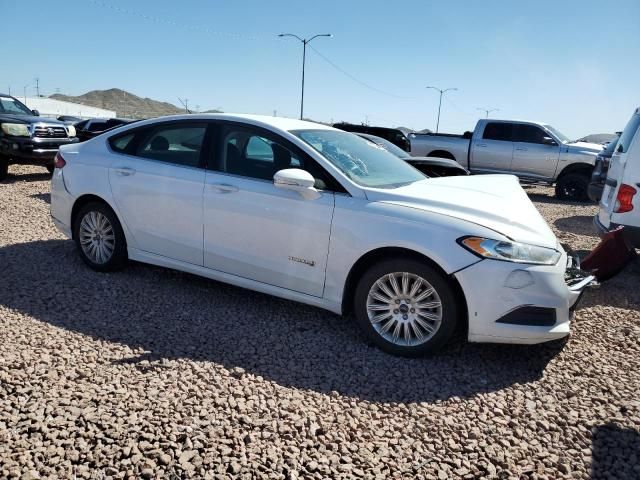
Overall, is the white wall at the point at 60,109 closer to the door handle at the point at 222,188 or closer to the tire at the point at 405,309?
the door handle at the point at 222,188

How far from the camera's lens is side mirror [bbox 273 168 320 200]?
146 inches

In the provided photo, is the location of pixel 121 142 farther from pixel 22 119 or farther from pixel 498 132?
pixel 498 132

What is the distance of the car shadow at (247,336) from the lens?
11.0 feet

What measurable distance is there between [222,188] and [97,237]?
169 centimetres

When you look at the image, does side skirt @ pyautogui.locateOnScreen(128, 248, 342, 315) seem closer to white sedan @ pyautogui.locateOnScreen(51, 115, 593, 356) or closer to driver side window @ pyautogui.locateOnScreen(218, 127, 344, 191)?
white sedan @ pyautogui.locateOnScreen(51, 115, 593, 356)

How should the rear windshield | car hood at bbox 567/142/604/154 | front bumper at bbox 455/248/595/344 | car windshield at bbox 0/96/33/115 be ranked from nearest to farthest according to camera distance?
front bumper at bbox 455/248/595/344
the rear windshield
car windshield at bbox 0/96/33/115
car hood at bbox 567/142/604/154

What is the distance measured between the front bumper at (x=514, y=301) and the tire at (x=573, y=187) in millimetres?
11345

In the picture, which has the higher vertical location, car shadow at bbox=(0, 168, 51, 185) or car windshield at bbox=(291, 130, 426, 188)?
car windshield at bbox=(291, 130, 426, 188)

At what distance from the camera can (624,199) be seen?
5617 millimetres

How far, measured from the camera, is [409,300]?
3.57 m

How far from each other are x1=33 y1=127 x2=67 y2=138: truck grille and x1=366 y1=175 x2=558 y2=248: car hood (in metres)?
9.95

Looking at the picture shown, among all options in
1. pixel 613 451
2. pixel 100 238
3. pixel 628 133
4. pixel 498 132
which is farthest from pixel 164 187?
pixel 498 132

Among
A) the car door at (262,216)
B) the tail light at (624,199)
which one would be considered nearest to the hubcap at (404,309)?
the car door at (262,216)

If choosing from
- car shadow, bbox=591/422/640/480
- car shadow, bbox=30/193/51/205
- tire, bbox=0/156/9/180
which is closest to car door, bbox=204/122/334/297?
car shadow, bbox=591/422/640/480
